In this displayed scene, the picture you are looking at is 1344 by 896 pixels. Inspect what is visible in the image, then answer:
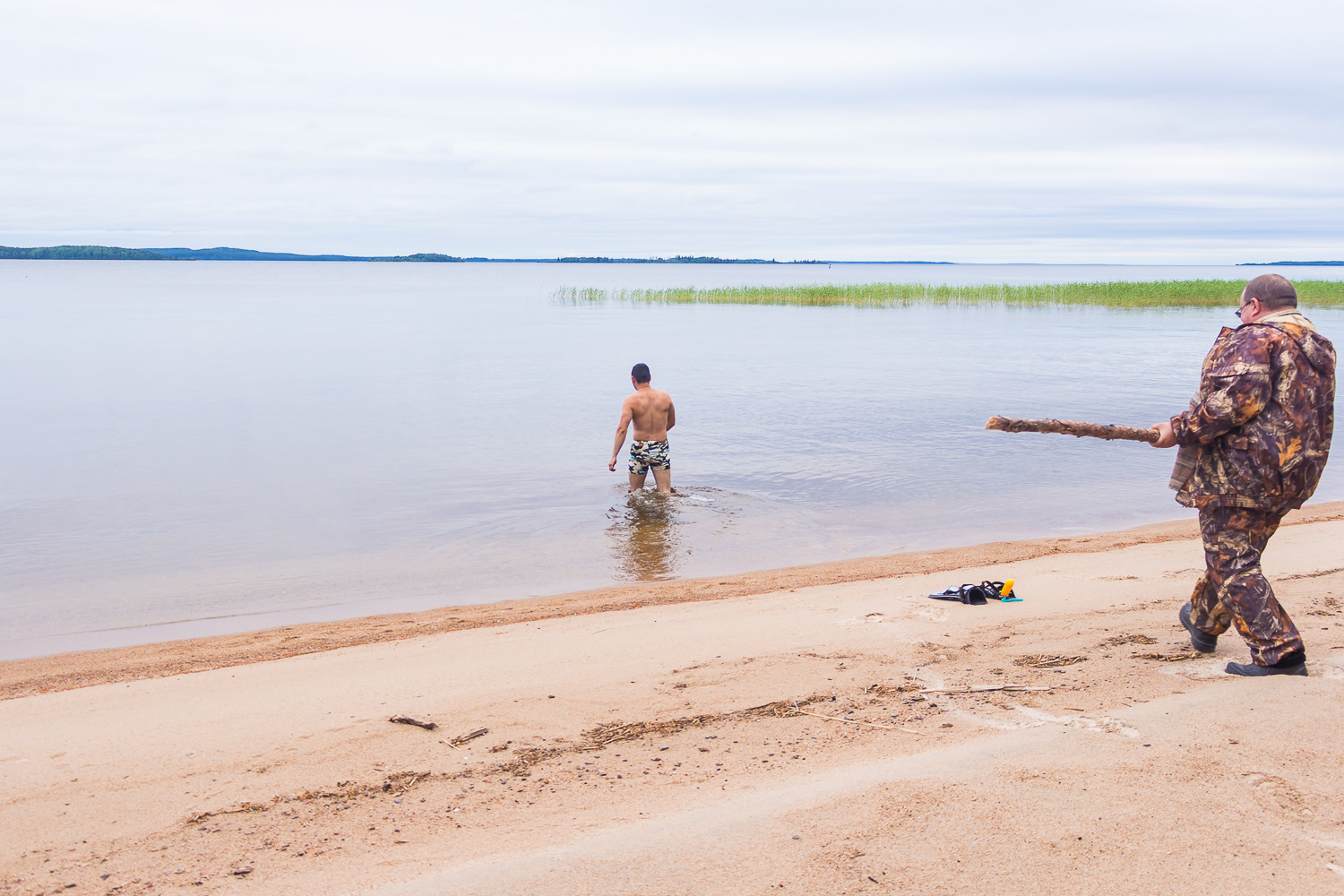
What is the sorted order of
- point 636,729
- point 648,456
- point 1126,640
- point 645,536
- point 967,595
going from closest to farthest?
point 636,729
point 1126,640
point 967,595
point 645,536
point 648,456

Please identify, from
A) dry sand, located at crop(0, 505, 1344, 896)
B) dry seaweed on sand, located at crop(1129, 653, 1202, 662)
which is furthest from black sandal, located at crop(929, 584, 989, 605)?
dry seaweed on sand, located at crop(1129, 653, 1202, 662)

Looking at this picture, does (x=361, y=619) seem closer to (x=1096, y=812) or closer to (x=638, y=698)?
(x=638, y=698)

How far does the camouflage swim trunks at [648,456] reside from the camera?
11961 millimetres

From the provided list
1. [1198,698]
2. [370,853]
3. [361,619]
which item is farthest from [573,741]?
[361,619]

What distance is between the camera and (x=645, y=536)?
10.7 metres

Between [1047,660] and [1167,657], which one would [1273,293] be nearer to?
[1167,657]

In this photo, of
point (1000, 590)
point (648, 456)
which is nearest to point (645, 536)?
point (648, 456)

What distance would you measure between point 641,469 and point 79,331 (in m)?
40.4

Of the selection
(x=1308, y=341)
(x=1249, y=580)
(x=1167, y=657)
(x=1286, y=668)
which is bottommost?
(x=1167, y=657)

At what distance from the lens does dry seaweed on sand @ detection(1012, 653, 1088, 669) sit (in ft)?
16.3

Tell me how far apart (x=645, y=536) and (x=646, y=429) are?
1642 mm

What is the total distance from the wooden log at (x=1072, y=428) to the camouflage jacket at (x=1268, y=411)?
167 millimetres

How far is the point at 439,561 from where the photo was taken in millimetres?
9820

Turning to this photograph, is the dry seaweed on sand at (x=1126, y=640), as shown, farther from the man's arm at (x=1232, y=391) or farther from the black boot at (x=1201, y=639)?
the man's arm at (x=1232, y=391)
